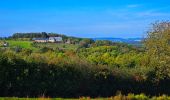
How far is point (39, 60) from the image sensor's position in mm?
35750

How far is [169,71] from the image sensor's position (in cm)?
3816

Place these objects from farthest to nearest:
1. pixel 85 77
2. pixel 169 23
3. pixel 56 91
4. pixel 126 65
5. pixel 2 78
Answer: pixel 126 65, pixel 169 23, pixel 85 77, pixel 56 91, pixel 2 78

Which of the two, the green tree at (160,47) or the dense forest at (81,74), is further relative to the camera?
the green tree at (160,47)

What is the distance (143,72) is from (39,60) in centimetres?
1070

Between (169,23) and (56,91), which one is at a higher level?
(169,23)

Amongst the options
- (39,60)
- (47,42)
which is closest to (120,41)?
(47,42)

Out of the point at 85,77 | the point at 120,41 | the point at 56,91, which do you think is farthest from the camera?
the point at 120,41

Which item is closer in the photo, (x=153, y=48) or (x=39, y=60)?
(x=39, y=60)

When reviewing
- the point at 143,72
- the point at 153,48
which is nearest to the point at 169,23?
the point at 153,48

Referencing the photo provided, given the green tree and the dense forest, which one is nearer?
the dense forest

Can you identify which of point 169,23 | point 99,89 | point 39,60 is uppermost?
point 169,23

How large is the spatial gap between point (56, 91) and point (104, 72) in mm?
5730

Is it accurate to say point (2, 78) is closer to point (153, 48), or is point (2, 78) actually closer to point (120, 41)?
point (153, 48)

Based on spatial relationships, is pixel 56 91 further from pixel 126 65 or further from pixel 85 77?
pixel 126 65
